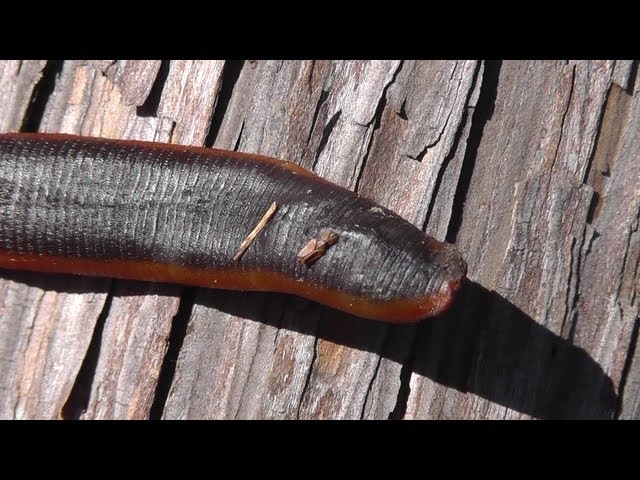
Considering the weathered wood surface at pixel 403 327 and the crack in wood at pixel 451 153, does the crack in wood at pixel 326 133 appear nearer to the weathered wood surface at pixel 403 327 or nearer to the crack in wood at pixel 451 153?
the weathered wood surface at pixel 403 327

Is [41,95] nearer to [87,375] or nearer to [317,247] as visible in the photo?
[87,375]

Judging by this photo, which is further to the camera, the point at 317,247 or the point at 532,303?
the point at 532,303

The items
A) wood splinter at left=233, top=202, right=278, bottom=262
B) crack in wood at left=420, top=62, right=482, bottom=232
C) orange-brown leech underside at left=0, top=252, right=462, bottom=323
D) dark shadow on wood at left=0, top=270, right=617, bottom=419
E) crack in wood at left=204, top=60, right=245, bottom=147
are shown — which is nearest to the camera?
orange-brown leech underside at left=0, top=252, right=462, bottom=323

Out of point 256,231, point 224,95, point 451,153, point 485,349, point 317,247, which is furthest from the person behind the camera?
point 224,95

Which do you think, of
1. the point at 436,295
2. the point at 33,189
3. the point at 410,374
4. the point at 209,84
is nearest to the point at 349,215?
the point at 436,295

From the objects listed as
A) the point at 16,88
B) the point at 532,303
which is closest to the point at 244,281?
the point at 532,303

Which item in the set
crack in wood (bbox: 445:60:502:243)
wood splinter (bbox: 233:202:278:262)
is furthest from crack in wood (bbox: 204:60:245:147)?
crack in wood (bbox: 445:60:502:243)

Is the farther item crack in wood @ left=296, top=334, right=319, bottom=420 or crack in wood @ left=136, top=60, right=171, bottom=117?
crack in wood @ left=136, top=60, right=171, bottom=117

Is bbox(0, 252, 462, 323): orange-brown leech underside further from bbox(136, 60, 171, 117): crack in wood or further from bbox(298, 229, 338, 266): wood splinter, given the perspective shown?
bbox(136, 60, 171, 117): crack in wood
